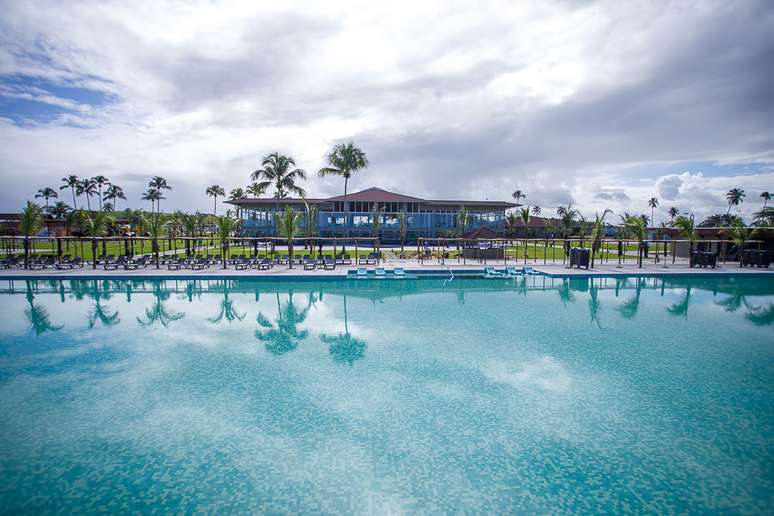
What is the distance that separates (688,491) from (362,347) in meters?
7.08

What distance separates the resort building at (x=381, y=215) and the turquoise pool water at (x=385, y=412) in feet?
123

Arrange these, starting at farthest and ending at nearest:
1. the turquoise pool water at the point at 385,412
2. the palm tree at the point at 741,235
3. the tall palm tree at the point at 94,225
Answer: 1. the palm tree at the point at 741,235
2. the tall palm tree at the point at 94,225
3. the turquoise pool water at the point at 385,412

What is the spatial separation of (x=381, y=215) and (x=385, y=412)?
43.6 metres

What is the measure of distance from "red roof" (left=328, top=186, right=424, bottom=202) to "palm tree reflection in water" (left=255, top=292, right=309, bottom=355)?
1527 inches

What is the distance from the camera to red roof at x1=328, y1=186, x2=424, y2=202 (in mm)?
52906

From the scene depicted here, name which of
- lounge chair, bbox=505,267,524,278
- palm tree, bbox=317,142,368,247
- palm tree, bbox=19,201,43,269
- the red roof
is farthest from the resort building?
lounge chair, bbox=505,267,524,278

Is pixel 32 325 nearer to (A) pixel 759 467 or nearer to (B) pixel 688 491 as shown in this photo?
(B) pixel 688 491

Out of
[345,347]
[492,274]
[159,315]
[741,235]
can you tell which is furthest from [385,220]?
[345,347]

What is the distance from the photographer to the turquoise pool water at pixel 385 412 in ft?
16.7

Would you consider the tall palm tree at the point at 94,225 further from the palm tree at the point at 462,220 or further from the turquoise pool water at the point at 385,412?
the palm tree at the point at 462,220

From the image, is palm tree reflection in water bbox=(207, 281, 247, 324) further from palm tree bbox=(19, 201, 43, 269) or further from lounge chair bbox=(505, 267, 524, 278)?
palm tree bbox=(19, 201, 43, 269)

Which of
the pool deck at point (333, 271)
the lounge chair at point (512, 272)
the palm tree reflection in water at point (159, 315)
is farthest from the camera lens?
the lounge chair at point (512, 272)

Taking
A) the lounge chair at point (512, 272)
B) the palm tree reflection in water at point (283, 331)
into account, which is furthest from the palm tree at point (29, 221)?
the lounge chair at point (512, 272)

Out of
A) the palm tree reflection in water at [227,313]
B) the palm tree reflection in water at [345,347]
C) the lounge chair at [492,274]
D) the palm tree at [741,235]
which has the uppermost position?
the palm tree at [741,235]
